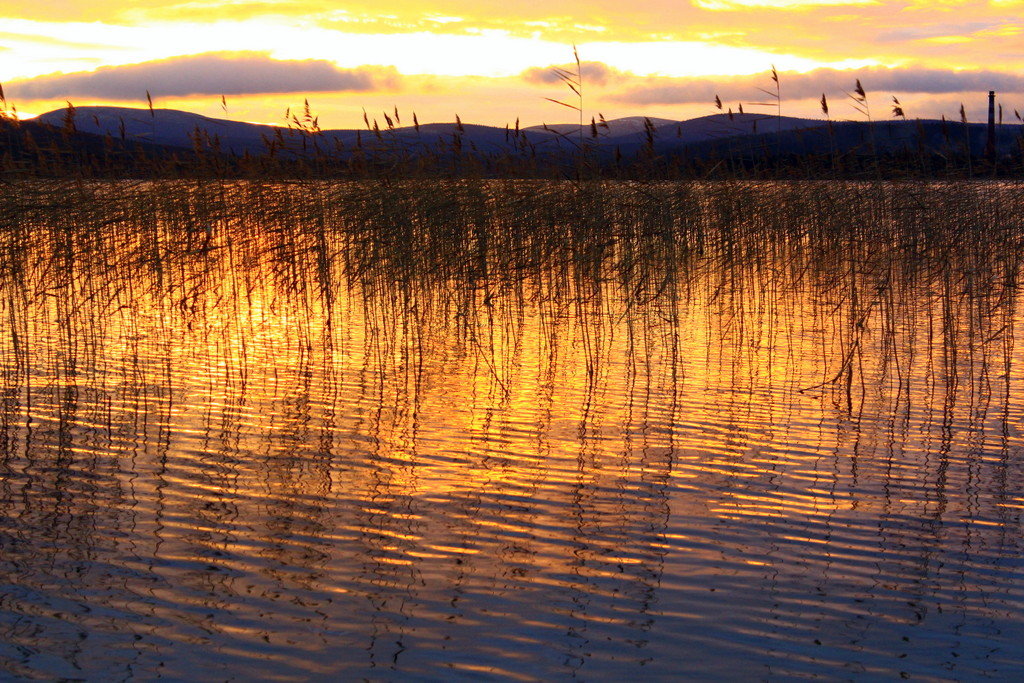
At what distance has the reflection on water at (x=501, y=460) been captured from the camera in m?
3.16

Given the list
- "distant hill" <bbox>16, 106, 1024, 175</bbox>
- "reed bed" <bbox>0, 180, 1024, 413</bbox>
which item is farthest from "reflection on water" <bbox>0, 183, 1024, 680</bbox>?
"distant hill" <bbox>16, 106, 1024, 175</bbox>

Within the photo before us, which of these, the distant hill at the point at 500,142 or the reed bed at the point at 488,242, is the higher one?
the distant hill at the point at 500,142

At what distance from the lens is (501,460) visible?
203 inches

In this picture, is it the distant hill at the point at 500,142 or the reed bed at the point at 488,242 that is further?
the distant hill at the point at 500,142

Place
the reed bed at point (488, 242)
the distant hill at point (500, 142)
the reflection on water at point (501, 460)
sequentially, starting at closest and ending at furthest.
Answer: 1. the reflection on water at point (501, 460)
2. the reed bed at point (488, 242)
3. the distant hill at point (500, 142)

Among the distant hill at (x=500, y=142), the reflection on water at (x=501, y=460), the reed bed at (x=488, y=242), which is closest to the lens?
the reflection on water at (x=501, y=460)

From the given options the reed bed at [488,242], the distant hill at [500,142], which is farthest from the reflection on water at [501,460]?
the distant hill at [500,142]

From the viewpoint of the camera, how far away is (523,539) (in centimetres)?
399

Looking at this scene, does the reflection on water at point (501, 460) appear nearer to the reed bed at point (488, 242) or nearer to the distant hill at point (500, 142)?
the reed bed at point (488, 242)

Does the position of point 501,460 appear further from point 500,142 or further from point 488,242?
point 500,142

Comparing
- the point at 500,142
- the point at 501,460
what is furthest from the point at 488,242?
the point at 501,460

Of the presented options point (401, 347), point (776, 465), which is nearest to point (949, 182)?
point (401, 347)

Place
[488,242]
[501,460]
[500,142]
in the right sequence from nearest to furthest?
[501,460]
[488,242]
[500,142]

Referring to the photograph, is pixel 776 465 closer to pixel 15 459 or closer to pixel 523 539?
pixel 523 539
